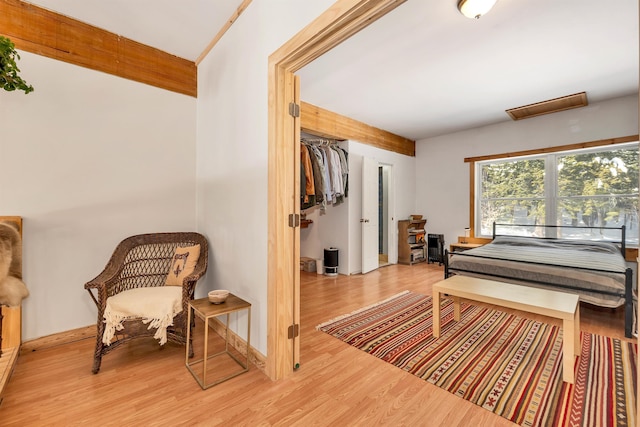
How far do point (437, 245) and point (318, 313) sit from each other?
361 centimetres

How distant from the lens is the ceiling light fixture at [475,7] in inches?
78.2

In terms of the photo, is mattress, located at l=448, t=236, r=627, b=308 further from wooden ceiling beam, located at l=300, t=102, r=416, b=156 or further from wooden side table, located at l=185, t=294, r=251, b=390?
wooden side table, located at l=185, t=294, r=251, b=390

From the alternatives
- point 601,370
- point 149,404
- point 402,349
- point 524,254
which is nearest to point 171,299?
point 149,404

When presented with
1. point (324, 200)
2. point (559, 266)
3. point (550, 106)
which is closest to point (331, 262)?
point (324, 200)

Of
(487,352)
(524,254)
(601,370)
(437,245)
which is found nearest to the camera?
(601,370)

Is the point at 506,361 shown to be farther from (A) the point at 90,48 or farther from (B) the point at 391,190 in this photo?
(A) the point at 90,48

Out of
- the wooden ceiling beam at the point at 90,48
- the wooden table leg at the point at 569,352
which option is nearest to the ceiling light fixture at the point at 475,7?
the wooden table leg at the point at 569,352

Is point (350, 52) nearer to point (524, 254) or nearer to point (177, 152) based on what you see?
point (177, 152)

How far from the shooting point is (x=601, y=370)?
1.92 metres

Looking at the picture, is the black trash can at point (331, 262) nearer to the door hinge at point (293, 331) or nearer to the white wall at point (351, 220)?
the white wall at point (351, 220)

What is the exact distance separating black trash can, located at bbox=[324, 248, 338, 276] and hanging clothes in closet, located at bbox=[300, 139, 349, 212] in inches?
42.2

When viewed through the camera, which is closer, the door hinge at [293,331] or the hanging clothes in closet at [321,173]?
the door hinge at [293,331]

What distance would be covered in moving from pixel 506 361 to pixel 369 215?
310 centimetres

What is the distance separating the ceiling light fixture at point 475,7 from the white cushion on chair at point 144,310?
294 cm
